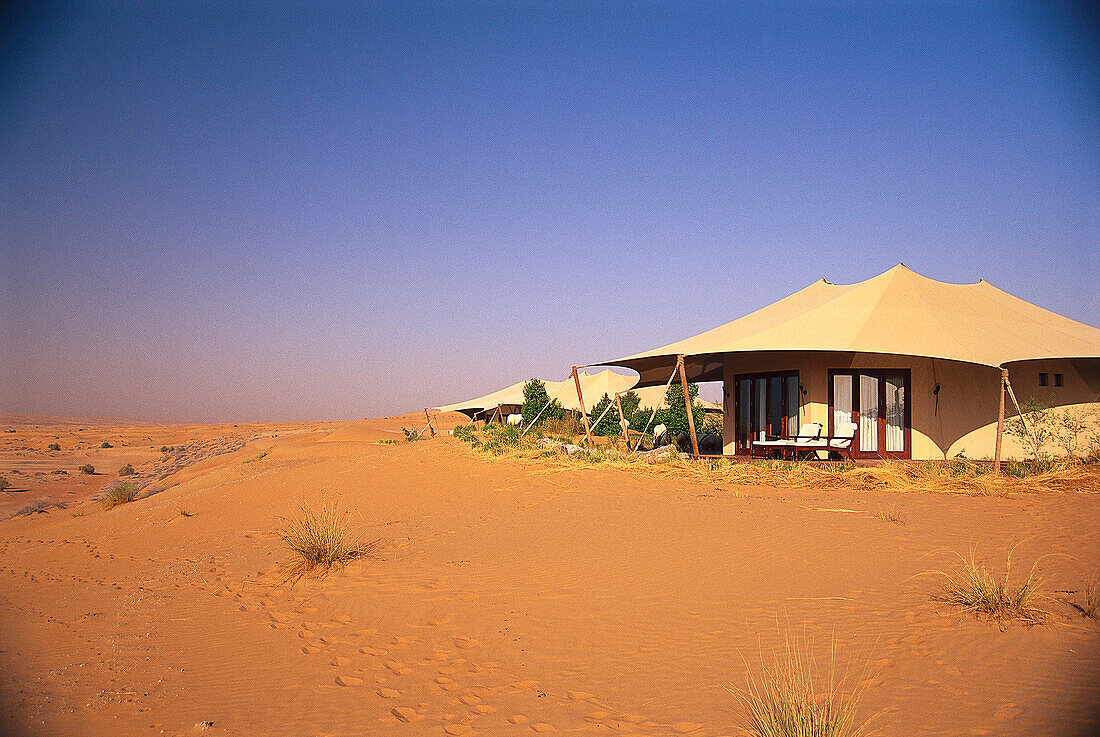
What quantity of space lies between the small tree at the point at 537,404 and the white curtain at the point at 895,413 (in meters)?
13.4

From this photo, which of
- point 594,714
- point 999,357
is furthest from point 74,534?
point 999,357

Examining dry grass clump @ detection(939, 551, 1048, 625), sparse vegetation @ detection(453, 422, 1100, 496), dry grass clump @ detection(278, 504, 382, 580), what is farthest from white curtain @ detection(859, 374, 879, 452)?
dry grass clump @ detection(278, 504, 382, 580)

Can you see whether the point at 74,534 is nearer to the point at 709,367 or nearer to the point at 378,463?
the point at 378,463

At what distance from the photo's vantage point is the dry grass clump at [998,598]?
4.94 meters

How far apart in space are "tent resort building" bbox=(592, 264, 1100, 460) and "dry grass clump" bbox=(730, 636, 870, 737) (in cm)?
1131

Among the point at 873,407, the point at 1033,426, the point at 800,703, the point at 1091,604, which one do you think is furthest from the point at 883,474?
the point at 800,703

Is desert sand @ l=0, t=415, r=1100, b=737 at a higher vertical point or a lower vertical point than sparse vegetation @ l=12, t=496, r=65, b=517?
higher

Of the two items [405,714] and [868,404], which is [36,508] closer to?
[405,714]

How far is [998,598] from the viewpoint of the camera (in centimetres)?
504

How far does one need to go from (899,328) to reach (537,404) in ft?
55.3

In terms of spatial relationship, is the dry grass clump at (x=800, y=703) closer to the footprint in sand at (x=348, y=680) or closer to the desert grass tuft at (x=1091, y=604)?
the desert grass tuft at (x=1091, y=604)

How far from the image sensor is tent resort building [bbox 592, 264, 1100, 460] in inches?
617

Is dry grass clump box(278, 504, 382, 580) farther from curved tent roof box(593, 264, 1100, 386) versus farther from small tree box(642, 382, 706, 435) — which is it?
small tree box(642, 382, 706, 435)

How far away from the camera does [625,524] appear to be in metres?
8.69
